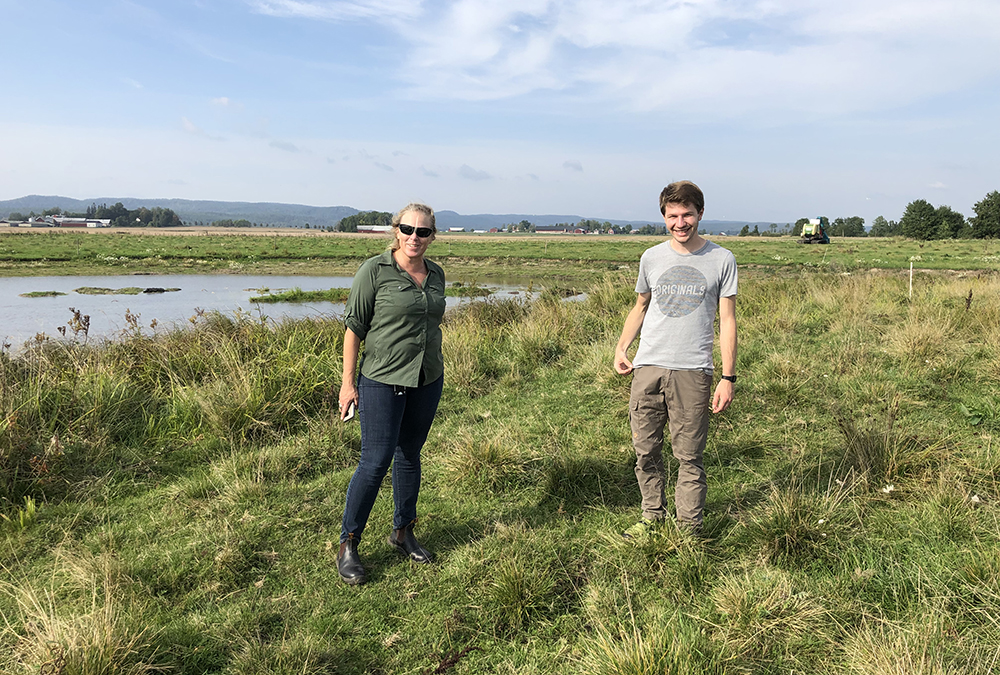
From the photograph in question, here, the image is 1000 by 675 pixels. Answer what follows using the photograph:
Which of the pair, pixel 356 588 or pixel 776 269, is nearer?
pixel 356 588

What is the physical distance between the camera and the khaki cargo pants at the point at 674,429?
3.02 m

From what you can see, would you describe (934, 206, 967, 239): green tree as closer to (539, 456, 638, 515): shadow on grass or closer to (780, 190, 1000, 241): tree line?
(780, 190, 1000, 241): tree line

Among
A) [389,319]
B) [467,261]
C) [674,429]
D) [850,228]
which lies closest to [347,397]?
[389,319]

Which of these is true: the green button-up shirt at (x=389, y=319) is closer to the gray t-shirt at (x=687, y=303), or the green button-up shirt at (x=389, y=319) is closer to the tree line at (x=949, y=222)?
the gray t-shirt at (x=687, y=303)

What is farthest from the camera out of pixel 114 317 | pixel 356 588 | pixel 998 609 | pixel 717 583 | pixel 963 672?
pixel 114 317

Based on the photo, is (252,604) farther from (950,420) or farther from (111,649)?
(950,420)

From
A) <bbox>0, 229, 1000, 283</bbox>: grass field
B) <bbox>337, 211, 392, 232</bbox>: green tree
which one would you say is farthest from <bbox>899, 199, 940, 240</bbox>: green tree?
<bbox>337, 211, 392, 232</bbox>: green tree

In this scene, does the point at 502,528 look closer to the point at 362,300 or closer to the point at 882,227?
the point at 362,300

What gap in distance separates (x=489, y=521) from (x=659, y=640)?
1649mm

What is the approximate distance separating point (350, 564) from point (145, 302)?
21641 millimetres

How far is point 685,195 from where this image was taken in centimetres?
298

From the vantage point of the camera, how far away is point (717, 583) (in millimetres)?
2885

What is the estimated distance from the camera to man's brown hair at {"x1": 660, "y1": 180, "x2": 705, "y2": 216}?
298 cm

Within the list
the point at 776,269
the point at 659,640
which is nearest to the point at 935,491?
the point at 659,640
